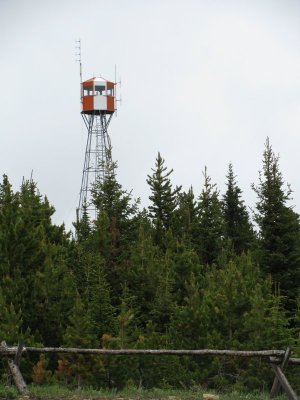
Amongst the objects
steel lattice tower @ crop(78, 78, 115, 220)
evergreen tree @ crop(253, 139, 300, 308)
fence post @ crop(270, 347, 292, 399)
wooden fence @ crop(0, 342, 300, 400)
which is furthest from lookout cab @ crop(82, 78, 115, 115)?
fence post @ crop(270, 347, 292, 399)

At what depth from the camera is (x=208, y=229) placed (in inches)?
1789

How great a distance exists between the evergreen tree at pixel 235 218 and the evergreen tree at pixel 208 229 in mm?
5660

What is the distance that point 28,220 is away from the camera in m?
28.5

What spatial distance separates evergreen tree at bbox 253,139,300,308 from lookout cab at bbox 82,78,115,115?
38552 millimetres

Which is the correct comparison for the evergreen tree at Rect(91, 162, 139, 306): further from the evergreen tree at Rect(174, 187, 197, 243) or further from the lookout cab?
the lookout cab

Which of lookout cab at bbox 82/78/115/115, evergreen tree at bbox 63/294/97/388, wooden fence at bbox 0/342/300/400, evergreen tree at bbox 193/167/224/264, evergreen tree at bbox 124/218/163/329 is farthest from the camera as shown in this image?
lookout cab at bbox 82/78/115/115

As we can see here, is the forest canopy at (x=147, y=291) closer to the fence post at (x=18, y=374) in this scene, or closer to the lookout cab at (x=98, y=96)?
the fence post at (x=18, y=374)

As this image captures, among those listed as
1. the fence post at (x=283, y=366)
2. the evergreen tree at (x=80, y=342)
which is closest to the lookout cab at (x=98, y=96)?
the evergreen tree at (x=80, y=342)

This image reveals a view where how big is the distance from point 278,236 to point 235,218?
1754 cm

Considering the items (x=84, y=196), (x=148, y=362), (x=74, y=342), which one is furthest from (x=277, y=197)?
(x=84, y=196)

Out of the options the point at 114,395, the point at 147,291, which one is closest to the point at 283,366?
the point at 114,395

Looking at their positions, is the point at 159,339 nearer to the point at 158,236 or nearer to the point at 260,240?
the point at 260,240

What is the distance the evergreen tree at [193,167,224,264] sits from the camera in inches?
1785

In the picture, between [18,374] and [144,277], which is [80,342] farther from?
[144,277]
